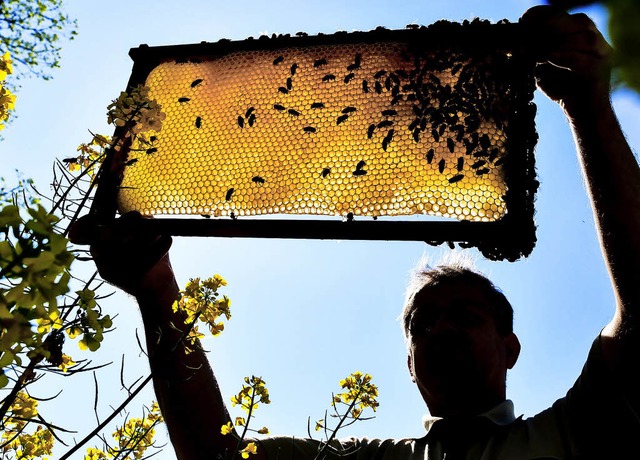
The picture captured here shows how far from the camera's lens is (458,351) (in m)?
3.51

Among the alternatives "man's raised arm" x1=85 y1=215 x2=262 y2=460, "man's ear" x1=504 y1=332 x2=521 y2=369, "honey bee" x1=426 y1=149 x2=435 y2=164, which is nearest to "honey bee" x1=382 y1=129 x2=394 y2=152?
"honey bee" x1=426 y1=149 x2=435 y2=164

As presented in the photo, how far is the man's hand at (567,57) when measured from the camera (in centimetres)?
234

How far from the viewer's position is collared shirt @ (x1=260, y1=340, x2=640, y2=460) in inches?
110

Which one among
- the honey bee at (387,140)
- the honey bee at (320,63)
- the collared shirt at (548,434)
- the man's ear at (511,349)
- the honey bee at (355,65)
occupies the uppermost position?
the honey bee at (320,63)

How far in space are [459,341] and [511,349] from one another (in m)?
0.51

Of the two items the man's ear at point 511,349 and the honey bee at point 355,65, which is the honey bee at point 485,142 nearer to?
the honey bee at point 355,65

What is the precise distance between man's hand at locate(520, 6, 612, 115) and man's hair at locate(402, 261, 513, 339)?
1.51 m

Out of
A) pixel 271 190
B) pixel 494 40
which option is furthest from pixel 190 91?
pixel 494 40

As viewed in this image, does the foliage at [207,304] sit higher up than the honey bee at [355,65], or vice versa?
the honey bee at [355,65]

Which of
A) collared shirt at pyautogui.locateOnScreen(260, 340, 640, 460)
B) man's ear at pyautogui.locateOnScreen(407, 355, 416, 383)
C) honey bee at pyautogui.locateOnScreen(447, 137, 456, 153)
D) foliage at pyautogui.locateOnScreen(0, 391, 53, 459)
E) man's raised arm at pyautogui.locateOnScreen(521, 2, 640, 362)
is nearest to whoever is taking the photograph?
foliage at pyautogui.locateOnScreen(0, 391, 53, 459)

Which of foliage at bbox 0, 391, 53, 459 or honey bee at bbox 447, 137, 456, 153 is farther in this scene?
honey bee at bbox 447, 137, 456, 153

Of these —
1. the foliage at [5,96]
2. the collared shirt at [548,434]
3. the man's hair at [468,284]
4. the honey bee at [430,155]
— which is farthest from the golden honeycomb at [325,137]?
the man's hair at [468,284]

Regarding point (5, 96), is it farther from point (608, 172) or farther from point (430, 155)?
point (608, 172)

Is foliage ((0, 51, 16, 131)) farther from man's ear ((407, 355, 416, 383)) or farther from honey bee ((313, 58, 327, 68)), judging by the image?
man's ear ((407, 355, 416, 383))
